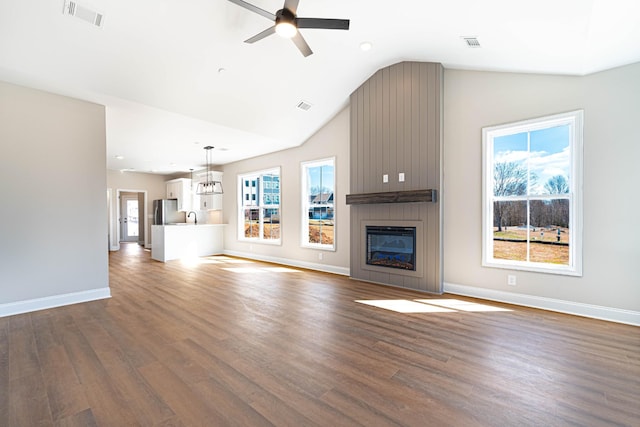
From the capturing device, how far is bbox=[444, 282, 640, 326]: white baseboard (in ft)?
10.2

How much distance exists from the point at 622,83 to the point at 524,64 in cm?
96

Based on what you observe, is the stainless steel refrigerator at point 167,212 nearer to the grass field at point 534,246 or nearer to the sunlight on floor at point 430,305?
the sunlight on floor at point 430,305

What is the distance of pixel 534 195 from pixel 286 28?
11.6 ft

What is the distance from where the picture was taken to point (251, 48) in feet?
12.0

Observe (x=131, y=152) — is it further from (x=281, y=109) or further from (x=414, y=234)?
(x=414, y=234)

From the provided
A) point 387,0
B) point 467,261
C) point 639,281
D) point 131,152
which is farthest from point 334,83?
point 131,152

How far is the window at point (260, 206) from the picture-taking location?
23.9 feet

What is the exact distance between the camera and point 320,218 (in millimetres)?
6176

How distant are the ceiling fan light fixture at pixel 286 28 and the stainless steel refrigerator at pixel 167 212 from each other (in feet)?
27.1

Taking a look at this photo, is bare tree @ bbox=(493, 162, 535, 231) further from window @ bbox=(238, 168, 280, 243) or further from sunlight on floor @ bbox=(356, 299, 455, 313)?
window @ bbox=(238, 168, 280, 243)

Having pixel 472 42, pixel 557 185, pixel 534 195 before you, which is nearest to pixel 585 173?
pixel 557 185

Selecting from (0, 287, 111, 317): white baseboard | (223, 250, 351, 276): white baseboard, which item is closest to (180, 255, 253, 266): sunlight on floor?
(223, 250, 351, 276): white baseboard

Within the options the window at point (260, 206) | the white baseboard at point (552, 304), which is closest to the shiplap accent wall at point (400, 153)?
the white baseboard at point (552, 304)

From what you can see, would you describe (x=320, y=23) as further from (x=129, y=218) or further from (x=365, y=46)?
(x=129, y=218)
